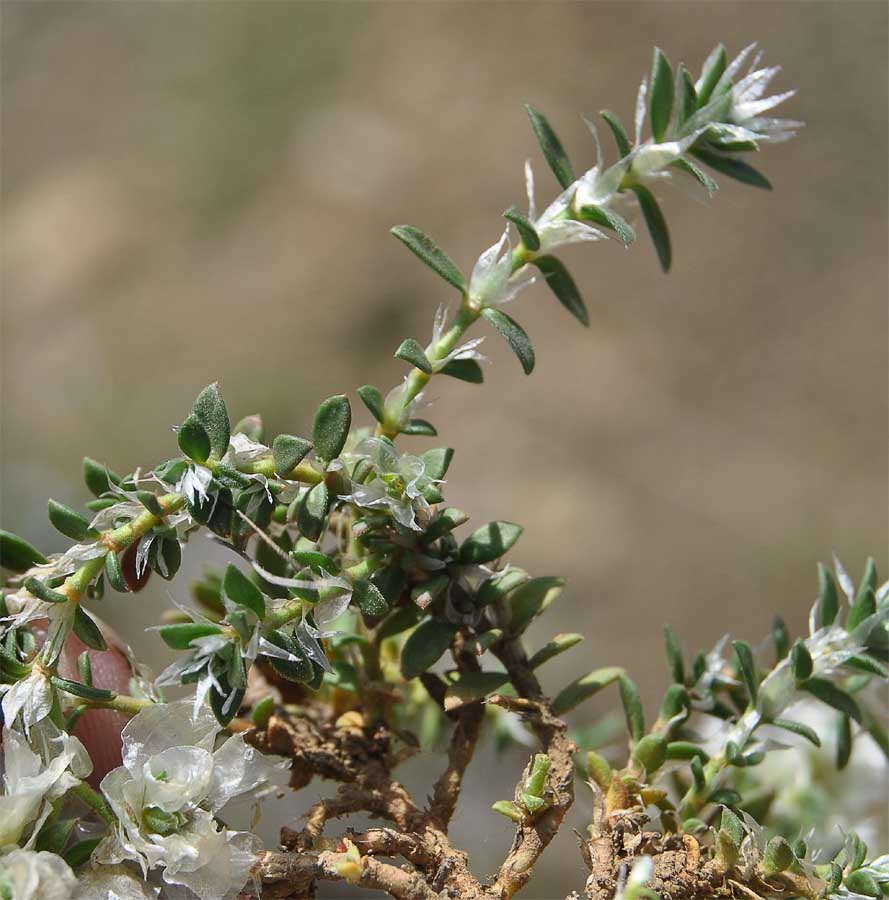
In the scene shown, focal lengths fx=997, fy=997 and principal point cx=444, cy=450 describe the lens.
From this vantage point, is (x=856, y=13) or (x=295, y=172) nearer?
(x=856, y=13)

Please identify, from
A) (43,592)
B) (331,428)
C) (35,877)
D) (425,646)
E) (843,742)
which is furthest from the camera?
(843,742)

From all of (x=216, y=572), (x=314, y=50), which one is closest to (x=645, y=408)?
(x=314, y=50)

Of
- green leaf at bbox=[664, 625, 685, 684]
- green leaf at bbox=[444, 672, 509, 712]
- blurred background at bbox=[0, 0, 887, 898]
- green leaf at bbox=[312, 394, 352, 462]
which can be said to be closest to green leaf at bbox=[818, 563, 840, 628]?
green leaf at bbox=[664, 625, 685, 684]

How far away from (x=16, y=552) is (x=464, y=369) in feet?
1.94

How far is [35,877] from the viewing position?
0.92 meters

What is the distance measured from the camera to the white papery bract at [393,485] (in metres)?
1.11

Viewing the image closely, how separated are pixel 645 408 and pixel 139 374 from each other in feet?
11.2

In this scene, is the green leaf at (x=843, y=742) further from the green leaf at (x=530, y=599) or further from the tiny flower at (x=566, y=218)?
the tiny flower at (x=566, y=218)

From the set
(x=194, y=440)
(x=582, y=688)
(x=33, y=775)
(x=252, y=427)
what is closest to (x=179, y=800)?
(x=33, y=775)

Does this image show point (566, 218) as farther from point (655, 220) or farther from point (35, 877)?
point (35, 877)

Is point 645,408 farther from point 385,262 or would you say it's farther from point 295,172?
point 295,172

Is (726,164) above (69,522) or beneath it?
above

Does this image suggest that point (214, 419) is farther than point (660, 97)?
No

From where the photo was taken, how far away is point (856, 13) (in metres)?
6.86
